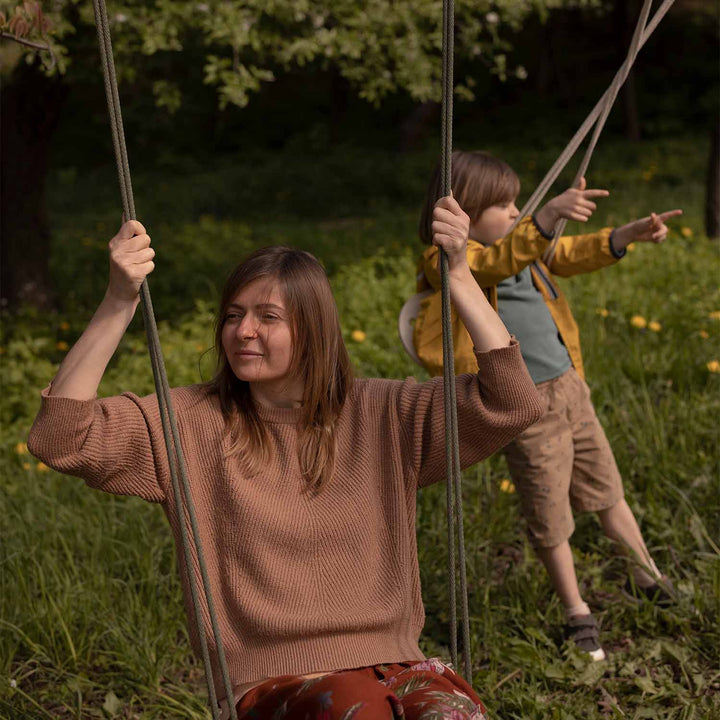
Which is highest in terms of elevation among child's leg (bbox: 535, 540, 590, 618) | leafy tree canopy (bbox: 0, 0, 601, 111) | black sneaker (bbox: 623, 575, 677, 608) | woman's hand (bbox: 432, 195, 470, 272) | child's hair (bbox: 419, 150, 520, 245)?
leafy tree canopy (bbox: 0, 0, 601, 111)

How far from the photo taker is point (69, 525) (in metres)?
3.17

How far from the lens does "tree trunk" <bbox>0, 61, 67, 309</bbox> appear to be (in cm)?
642

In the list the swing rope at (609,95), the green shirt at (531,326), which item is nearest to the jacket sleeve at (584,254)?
the green shirt at (531,326)

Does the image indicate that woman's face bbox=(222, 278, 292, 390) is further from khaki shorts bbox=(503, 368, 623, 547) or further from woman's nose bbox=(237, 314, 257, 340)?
→ khaki shorts bbox=(503, 368, 623, 547)

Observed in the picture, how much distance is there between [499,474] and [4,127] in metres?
4.72

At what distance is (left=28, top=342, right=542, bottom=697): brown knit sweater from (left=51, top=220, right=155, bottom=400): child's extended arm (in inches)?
2.7

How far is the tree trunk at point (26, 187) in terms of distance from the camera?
253 inches

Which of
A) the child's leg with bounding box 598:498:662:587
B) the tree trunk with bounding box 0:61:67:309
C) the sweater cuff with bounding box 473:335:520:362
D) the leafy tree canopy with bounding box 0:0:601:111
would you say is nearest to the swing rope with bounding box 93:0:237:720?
the sweater cuff with bounding box 473:335:520:362

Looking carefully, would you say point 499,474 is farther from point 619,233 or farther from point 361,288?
point 361,288

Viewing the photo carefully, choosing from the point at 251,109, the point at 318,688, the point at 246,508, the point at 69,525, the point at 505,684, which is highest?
the point at 251,109

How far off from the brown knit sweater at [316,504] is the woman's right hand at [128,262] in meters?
0.21

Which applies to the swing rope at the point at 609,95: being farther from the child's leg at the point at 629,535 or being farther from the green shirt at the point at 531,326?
the child's leg at the point at 629,535

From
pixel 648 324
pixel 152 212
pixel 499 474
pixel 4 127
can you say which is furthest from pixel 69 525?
pixel 152 212

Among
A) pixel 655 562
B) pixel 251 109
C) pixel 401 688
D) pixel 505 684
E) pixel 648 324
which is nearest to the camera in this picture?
pixel 401 688
